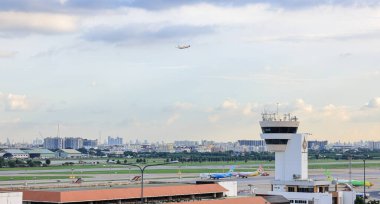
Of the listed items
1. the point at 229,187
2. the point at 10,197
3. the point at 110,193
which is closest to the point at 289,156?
the point at 229,187

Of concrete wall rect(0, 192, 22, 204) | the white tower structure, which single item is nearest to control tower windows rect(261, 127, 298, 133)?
the white tower structure

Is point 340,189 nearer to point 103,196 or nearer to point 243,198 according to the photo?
point 243,198

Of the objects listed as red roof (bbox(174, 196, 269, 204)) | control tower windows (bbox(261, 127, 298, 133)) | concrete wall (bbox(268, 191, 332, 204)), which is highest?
control tower windows (bbox(261, 127, 298, 133))

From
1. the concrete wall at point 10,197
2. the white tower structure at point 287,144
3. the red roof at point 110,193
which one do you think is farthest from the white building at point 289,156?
the concrete wall at point 10,197

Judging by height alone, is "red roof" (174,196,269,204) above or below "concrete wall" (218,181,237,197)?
below

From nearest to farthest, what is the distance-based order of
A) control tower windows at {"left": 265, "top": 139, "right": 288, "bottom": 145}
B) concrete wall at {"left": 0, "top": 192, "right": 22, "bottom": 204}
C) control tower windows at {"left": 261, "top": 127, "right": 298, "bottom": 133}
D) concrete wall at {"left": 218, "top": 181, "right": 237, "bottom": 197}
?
concrete wall at {"left": 0, "top": 192, "right": 22, "bottom": 204}
concrete wall at {"left": 218, "top": 181, "right": 237, "bottom": 197}
control tower windows at {"left": 261, "top": 127, "right": 298, "bottom": 133}
control tower windows at {"left": 265, "top": 139, "right": 288, "bottom": 145}

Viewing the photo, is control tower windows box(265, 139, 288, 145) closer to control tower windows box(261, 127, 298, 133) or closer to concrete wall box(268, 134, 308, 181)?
concrete wall box(268, 134, 308, 181)

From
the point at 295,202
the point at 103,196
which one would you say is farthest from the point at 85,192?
the point at 295,202

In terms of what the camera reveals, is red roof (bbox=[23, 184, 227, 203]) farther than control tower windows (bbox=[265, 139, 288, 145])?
No
